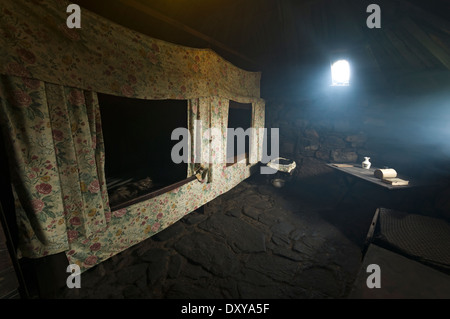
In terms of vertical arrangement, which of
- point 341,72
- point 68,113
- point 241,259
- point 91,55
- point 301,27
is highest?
point 301,27

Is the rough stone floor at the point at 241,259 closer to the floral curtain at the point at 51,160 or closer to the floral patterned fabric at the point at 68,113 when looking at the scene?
the floral patterned fabric at the point at 68,113

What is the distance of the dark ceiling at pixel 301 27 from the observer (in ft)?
7.63

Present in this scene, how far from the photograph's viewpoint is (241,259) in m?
2.50

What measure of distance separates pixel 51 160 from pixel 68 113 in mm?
477

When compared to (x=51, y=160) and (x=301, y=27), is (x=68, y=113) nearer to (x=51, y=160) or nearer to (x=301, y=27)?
(x=51, y=160)

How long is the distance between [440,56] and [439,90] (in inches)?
35.9

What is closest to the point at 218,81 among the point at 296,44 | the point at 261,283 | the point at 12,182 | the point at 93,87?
the point at 296,44

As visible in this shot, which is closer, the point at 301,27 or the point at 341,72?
the point at 301,27

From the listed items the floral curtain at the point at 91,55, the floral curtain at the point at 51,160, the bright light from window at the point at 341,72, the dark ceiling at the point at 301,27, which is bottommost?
the floral curtain at the point at 51,160

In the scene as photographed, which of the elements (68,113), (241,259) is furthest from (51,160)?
(241,259)

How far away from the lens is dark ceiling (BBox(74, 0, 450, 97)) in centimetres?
232

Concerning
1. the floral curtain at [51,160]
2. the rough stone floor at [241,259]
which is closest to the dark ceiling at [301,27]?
the floral curtain at [51,160]

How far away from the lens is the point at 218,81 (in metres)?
3.60

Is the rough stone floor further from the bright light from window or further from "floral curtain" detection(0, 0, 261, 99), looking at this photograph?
the bright light from window
